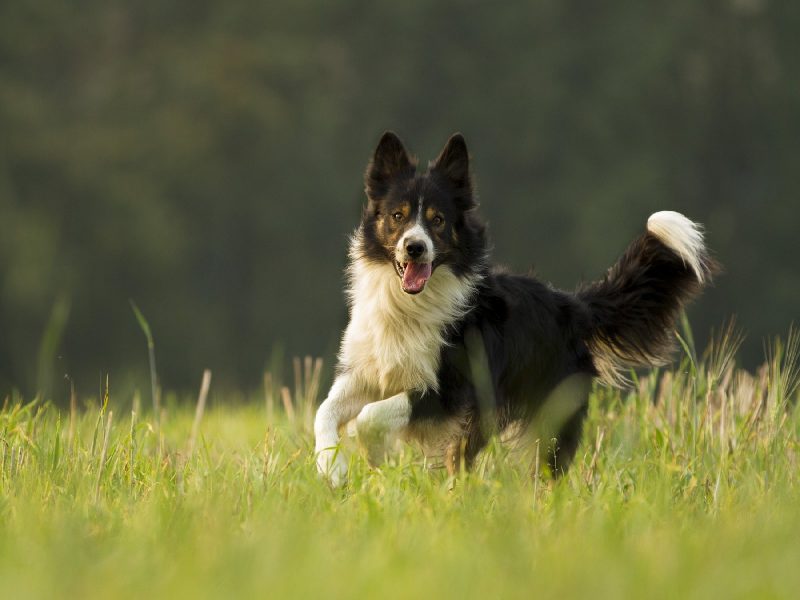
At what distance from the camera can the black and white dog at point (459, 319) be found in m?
6.00

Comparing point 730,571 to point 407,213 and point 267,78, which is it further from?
point 267,78

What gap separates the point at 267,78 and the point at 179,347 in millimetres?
8662

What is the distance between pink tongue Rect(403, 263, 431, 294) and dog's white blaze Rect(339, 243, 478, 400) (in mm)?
133

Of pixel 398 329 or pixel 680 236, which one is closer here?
pixel 398 329

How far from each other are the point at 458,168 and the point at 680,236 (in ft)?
3.70

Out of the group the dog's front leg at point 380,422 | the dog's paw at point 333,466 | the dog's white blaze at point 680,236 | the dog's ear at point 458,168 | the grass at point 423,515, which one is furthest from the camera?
the dog's white blaze at point 680,236

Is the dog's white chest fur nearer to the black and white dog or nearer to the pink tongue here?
the black and white dog

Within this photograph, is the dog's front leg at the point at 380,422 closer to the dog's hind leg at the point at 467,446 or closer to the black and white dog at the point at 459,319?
the black and white dog at the point at 459,319

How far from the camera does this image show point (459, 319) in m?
6.18

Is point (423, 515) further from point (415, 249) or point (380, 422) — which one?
point (415, 249)

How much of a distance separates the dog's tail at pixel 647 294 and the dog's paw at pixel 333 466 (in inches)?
66.0

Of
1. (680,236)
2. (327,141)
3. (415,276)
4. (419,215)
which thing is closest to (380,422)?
(415,276)

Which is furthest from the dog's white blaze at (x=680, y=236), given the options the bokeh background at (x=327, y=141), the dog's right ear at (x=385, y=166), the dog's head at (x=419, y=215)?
the bokeh background at (x=327, y=141)

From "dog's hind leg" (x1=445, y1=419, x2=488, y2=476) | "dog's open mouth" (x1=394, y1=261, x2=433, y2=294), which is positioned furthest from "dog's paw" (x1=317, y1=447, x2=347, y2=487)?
"dog's open mouth" (x1=394, y1=261, x2=433, y2=294)
